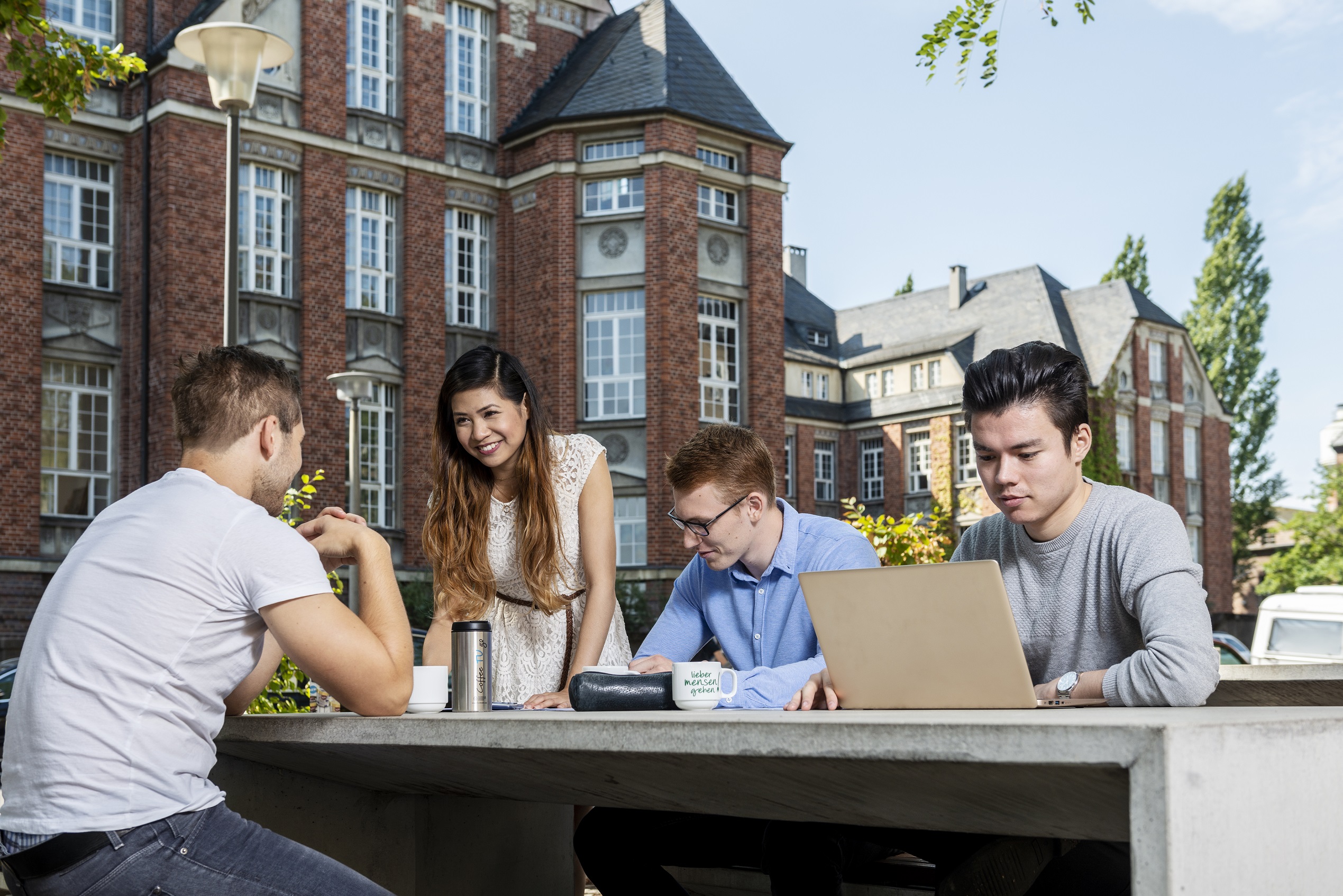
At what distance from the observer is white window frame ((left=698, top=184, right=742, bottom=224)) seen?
25.1 metres

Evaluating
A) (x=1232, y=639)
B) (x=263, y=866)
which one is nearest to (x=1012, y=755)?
(x=263, y=866)

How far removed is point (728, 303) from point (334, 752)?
23125mm

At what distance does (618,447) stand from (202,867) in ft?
72.1

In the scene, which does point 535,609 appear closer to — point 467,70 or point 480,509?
point 480,509

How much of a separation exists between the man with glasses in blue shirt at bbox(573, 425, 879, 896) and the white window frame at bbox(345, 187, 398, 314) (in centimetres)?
2019

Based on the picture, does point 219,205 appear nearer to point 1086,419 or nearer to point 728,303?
point 728,303

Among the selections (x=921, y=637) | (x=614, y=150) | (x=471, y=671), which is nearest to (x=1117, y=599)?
→ (x=921, y=637)

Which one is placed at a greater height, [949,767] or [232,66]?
[232,66]

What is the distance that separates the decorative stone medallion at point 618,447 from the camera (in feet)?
79.2

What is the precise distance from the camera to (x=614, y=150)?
24453 mm

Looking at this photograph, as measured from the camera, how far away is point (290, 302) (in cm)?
2183

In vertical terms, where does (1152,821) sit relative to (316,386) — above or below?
below

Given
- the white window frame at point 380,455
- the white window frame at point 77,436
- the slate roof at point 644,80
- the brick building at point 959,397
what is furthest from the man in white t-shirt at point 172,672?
the brick building at point 959,397

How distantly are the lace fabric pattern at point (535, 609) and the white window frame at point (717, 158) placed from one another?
21129 millimetres
